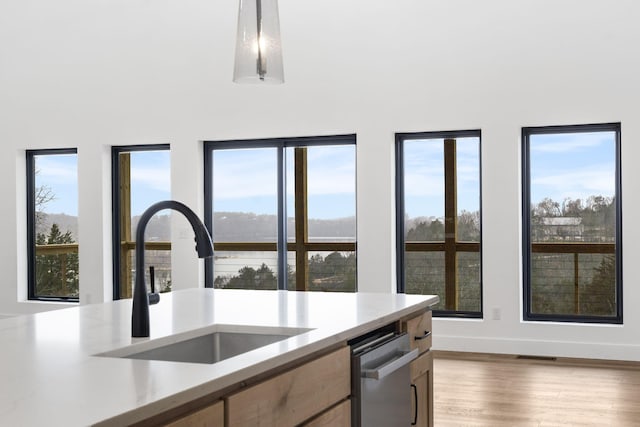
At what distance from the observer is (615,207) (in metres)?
6.39

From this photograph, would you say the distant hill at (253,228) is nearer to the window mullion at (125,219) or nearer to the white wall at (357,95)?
the window mullion at (125,219)

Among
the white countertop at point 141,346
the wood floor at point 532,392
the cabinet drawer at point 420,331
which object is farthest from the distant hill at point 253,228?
the cabinet drawer at point 420,331

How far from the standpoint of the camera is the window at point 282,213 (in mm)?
7184

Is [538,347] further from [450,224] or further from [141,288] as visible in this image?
[141,288]

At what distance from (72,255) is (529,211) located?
15.5 ft

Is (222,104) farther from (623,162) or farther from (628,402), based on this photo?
(628,402)

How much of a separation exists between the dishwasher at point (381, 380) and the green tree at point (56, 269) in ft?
19.6

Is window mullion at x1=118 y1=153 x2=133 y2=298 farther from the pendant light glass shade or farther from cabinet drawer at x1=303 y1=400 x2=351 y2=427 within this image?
cabinet drawer at x1=303 y1=400 x2=351 y2=427

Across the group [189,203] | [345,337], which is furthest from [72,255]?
[345,337]

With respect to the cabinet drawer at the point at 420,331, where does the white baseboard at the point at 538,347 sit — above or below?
below

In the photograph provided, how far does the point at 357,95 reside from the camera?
22.8 feet

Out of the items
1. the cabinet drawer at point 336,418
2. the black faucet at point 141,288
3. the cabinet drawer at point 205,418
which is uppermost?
the black faucet at point 141,288

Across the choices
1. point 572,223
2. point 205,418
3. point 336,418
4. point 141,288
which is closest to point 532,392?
point 572,223

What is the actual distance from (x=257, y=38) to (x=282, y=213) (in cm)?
419
